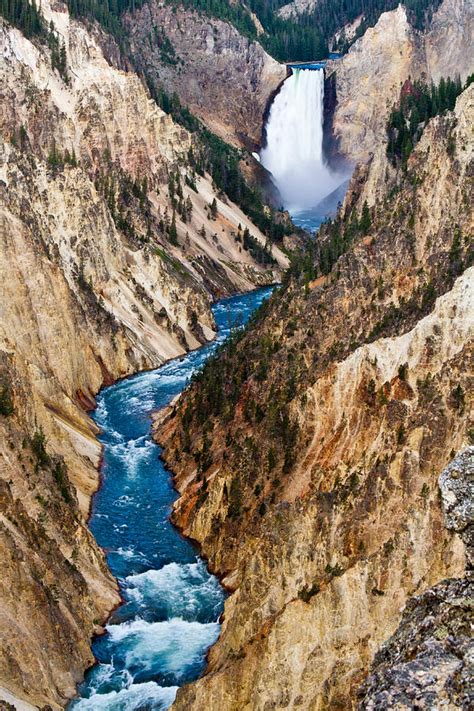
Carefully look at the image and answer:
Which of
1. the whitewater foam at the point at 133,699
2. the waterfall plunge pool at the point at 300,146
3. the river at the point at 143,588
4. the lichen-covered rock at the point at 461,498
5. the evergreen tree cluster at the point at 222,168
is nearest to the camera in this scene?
the lichen-covered rock at the point at 461,498

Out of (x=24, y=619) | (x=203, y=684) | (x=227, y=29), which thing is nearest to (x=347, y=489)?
(x=203, y=684)

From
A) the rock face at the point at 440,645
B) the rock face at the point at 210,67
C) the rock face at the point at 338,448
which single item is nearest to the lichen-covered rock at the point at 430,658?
the rock face at the point at 440,645

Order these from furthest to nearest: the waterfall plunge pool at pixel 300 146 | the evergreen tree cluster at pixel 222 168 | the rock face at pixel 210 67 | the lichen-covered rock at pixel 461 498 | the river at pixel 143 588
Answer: the waterfall plunge pool at pixel 300 146, the rock face at pixel 210 67, the evergreen tree cluster at pixel 222 168, the river at pixel 143 588, the lichen-covered rock at pixel 461 498

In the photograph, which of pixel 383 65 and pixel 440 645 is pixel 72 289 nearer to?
pixel 440 645

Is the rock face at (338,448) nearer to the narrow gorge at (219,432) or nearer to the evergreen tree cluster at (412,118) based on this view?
the narrow gorge at (219,432)

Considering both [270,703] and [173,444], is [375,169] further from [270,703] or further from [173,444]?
[270,703]

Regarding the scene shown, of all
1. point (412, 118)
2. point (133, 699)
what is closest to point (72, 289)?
point (412, 118)

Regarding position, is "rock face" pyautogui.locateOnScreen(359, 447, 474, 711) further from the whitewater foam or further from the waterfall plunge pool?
the waterfall plunge pool

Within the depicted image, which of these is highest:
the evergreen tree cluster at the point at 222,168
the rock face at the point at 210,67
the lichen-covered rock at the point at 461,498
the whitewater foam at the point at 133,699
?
the rock face at the point at 210,67
